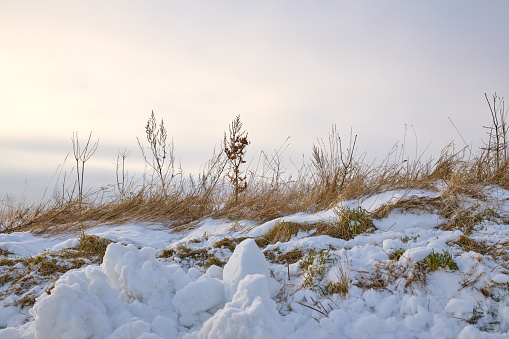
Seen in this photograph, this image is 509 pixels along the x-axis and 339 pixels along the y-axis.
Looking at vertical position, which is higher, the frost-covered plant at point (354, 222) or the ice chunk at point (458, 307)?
the frost-covered plant at point (354, 222)

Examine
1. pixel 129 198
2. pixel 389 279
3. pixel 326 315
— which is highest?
pixel 129 198

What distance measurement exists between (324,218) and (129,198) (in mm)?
3495

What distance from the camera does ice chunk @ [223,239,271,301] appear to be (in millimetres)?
2449

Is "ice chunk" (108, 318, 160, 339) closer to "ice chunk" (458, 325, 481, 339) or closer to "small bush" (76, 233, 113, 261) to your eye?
"ice chunk" (458, 325, 481, 339)

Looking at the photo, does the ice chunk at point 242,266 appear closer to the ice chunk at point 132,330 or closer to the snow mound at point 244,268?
the snow mound at point 244,268

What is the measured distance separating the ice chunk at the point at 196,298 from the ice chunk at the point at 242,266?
0.13 meters

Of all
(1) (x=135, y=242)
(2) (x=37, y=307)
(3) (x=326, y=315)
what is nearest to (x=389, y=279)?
(3) (x=326, y=315)

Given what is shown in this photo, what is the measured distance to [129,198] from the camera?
595 cm

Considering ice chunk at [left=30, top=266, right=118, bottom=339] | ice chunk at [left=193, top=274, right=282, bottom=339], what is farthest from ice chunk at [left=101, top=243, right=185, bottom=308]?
ice chunk at [left=193, top=274, right=282, bottom=339]

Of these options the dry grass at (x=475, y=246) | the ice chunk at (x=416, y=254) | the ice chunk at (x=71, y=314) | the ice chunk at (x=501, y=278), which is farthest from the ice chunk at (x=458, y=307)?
the ice chunk at (x=71, y=314)

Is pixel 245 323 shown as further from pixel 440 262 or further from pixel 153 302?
pixel 440 262

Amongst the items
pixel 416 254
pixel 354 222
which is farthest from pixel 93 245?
pixel 416 254

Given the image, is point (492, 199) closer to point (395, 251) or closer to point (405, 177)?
point (405, 177)

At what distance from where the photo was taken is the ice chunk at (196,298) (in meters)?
2.28
